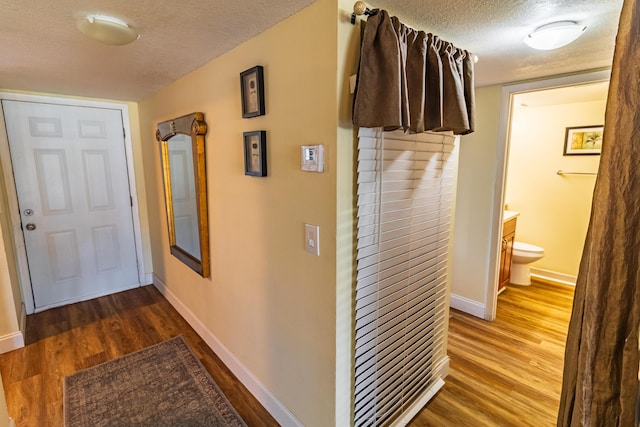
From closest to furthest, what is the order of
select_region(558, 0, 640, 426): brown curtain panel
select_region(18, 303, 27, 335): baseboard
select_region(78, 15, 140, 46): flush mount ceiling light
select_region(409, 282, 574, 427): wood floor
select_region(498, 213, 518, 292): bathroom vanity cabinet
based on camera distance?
select_region(558, 0, 640, 426): brown curtain panel → select_region(78, 15, 140, 46): flush mount ceiling light → select_region(409, 282, 574, 427): wood floor → select_region(18, 303, 27, 335): baseboard → select_region(498, 213, 518, 292): bathroom vanity cabinet

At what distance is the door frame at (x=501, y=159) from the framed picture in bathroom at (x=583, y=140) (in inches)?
60.1

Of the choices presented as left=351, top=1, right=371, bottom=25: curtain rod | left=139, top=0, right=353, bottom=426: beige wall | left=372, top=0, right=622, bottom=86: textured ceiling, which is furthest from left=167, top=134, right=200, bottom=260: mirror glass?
left=372, top=0, right=622, bottom=86: textured ceiling

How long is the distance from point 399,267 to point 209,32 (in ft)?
4.83

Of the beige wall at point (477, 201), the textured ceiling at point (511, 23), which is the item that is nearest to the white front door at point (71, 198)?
the textured ceiling at point (511, 23)

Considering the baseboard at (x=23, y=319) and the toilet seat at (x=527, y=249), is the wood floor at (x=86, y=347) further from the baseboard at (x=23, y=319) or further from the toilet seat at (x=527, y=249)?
the toilet seat at (x=527, y=249)

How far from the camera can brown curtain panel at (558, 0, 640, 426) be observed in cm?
65

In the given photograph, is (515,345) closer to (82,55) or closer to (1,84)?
(82,55)

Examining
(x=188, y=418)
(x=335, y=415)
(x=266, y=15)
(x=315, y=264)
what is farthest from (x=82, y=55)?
(x=335, y=415)

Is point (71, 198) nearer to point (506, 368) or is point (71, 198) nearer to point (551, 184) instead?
point (506, 368)

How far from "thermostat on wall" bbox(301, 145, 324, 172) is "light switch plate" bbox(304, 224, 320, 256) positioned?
251mm

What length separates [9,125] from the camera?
270cm

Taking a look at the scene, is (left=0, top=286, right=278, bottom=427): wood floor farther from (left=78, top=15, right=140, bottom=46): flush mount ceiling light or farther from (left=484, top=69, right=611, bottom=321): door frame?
(left=484, top=69, right=611, bottom=321): door frame

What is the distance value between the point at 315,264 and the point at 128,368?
1789mm

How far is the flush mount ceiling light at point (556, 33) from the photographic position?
1.37 metres
